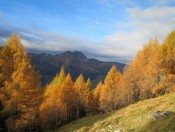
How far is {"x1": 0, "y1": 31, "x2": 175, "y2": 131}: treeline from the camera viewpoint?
119 ft

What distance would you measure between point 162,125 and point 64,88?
2507 inches

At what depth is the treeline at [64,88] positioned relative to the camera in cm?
3612

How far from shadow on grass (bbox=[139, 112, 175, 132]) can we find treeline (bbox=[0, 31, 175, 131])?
17619 mm

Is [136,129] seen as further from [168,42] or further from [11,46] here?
[168,42]

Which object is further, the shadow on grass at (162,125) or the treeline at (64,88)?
the treeline at (64,88)

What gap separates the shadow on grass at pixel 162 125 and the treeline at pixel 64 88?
17.6 metres

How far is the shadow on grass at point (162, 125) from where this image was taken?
79.5 ft

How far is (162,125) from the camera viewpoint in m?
24.9

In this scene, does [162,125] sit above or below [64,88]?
above

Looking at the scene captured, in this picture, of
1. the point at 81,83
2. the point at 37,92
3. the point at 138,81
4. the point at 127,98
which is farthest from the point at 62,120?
the point at 37,92

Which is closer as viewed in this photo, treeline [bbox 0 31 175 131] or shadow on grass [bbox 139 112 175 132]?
shadow on grass [bbox 139 112 175 132]

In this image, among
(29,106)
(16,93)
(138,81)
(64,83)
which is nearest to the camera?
(16,93)

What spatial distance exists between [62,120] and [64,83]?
19592mm

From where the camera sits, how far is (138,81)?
262 ft
